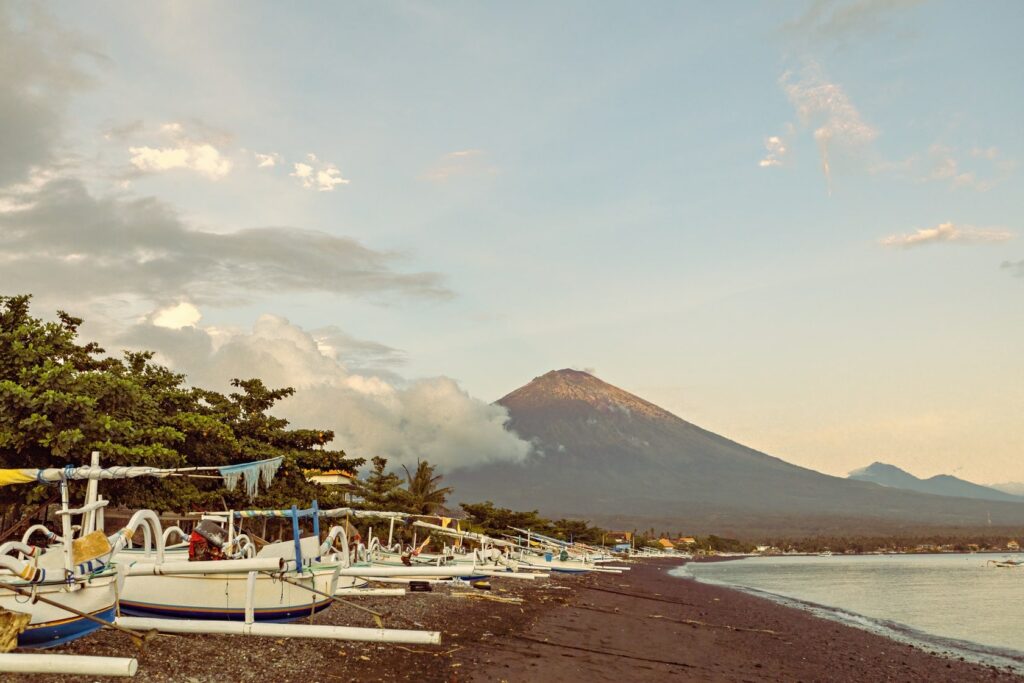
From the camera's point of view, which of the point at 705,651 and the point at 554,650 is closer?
the point at 554,650

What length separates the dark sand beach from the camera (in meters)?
12.6

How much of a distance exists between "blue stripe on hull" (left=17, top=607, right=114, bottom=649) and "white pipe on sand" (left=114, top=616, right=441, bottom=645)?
1.62m

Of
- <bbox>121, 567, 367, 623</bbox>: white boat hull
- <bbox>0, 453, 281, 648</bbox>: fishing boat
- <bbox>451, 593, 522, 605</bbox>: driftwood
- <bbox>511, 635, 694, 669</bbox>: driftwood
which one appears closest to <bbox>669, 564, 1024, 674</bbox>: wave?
<bbox>511, 635, 694, 669</bbox>: driftwood

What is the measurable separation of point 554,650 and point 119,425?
1556 cm

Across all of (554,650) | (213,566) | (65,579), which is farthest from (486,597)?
(65,579)

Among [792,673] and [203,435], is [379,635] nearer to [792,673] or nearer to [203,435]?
[792,673]

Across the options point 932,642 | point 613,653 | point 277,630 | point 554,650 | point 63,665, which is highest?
point 63,665

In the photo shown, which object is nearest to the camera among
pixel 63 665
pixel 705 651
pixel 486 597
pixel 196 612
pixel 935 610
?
pixel 63 665

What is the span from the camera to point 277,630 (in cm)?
1420

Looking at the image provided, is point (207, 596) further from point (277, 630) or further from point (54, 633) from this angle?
point (54, 633)

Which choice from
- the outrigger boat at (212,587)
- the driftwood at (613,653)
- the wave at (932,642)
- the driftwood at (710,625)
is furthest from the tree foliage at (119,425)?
the wave at (932,642)

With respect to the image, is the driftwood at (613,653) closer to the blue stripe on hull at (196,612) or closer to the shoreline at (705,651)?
the shoreline at (705,651)

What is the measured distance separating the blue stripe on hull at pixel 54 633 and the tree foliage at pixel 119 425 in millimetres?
12125

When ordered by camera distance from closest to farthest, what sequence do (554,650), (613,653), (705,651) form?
(554,650), (613,653), (705,651)
